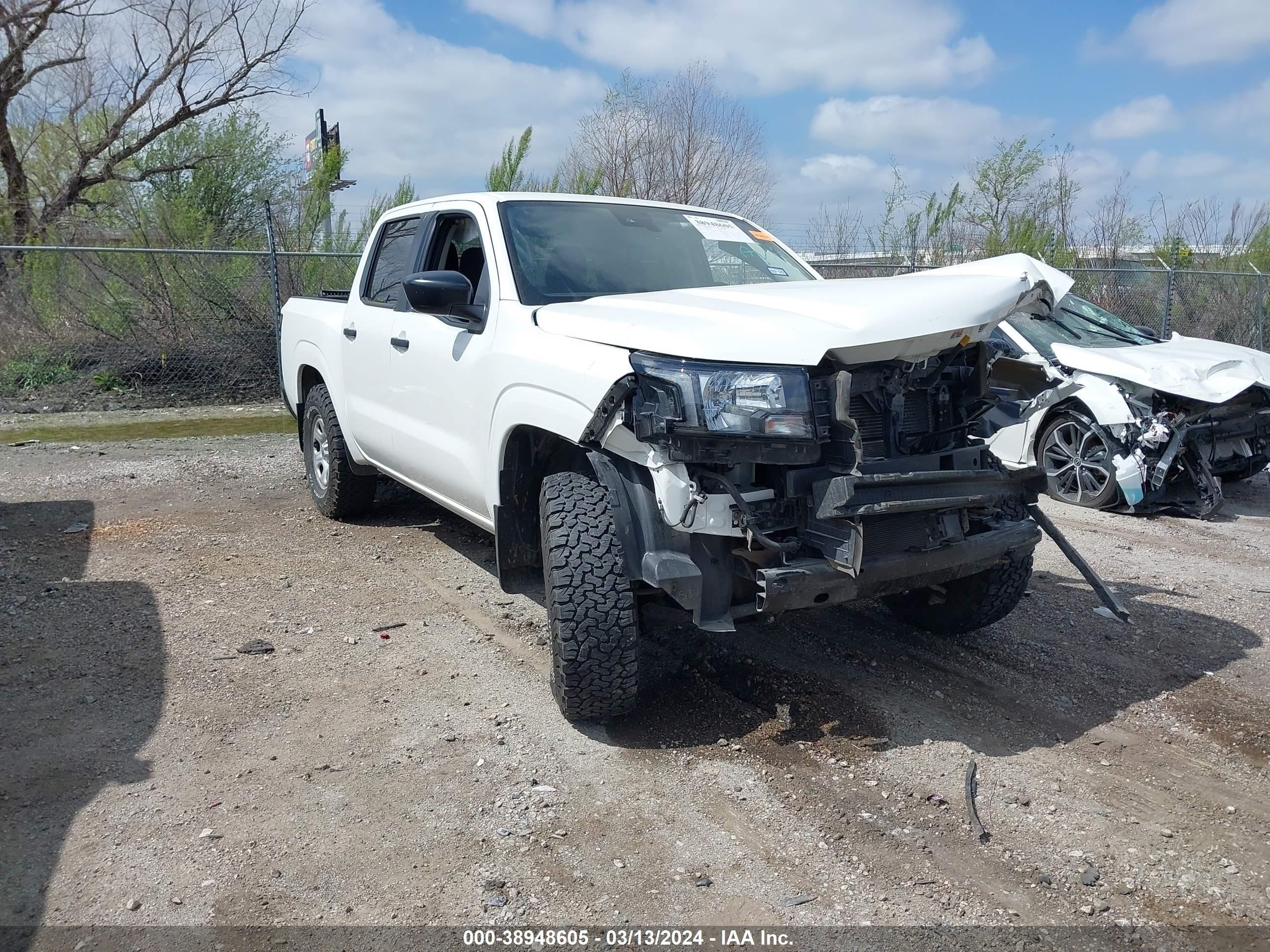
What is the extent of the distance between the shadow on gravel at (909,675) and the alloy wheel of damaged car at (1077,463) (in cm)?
211

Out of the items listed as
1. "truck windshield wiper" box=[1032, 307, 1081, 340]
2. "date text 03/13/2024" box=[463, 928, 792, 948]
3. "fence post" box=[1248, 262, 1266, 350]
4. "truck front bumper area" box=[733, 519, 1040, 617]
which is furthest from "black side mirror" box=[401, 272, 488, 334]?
"fence post" box=[1248, 262, 1266, 350]

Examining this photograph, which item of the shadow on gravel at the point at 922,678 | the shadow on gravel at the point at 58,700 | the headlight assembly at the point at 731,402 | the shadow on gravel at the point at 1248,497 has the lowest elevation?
the shadow on gravel at the point at 1248,497

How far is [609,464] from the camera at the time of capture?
11.9ft

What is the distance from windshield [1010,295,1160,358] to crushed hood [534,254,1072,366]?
4291 millimetres

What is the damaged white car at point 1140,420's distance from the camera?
23.4ft

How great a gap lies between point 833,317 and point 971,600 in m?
1.77

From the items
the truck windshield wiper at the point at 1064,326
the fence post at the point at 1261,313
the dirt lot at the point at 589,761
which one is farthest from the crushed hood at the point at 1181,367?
the fence post at the point at 1261,313

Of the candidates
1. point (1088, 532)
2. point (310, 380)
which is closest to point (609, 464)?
point (310, 380)

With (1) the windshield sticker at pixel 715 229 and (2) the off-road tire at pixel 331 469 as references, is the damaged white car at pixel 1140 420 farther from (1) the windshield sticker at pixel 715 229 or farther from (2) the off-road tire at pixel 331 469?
(2) the off-road tire at pixel 331 469

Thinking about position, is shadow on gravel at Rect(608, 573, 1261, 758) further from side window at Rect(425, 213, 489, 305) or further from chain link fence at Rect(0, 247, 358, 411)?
chain link fence at Rect(0, 247, 358, 411)

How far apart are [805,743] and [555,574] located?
3.65 ft

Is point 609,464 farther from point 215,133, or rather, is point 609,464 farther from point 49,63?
point 49,63

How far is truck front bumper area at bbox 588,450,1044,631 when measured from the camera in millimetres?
3279

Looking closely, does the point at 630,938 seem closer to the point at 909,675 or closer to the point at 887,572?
the point at 887,572
